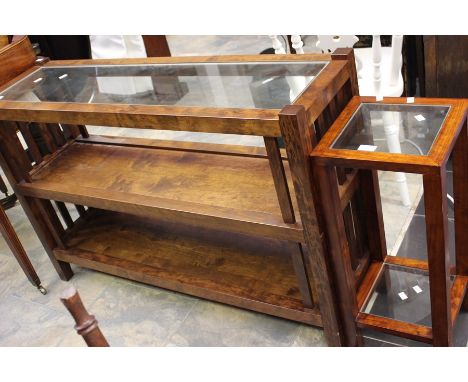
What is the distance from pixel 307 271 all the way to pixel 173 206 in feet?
1.35

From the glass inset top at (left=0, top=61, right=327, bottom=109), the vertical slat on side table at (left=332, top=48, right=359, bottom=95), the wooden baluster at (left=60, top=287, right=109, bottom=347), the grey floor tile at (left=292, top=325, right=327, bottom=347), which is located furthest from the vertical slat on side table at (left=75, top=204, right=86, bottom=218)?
the wooden baluster at (left=60, top=287, right=109, bottom=347)

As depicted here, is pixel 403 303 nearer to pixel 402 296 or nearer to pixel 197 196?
pixel 402 296

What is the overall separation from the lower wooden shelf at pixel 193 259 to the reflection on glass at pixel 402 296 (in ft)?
0.59

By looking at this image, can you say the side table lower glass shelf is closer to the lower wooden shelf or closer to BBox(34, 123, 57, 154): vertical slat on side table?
the lower wooden shelf

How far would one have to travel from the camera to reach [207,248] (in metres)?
1.86

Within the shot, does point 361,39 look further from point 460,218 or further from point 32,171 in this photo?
point 32,171

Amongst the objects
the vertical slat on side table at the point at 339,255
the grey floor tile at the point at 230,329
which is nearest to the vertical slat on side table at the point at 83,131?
the grey floor tile at the point at 230,329

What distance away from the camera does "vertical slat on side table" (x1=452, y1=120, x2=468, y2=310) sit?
1.21m

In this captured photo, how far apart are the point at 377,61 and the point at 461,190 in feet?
2.16

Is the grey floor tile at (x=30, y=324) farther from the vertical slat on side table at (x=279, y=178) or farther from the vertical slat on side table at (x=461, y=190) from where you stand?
the vertical slat on side table at (x=461, y=190)

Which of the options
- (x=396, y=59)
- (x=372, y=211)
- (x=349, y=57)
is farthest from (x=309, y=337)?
(x=396, y=59)

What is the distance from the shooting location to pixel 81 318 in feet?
2.26
